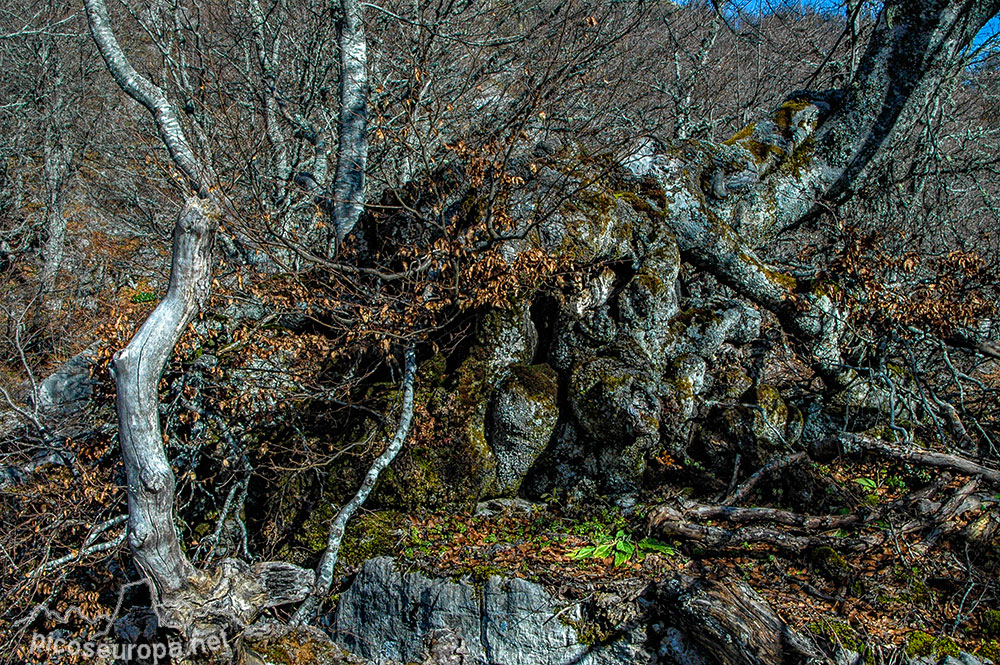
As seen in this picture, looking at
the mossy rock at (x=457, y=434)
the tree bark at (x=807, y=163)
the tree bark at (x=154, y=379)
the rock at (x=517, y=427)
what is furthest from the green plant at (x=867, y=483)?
the tree bark at (x=154, y=379)

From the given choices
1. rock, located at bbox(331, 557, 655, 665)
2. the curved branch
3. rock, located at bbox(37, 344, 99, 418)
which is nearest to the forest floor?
rock, located at bbox(331, 557, 655, 665)

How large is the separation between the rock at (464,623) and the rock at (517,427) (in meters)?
1.37

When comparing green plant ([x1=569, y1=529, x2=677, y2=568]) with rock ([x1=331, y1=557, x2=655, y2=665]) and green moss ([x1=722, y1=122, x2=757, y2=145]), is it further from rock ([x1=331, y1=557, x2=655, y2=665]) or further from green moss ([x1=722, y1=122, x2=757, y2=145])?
green moss ([x1=722, y1=122, x2=757, y2=145])

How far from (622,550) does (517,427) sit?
1612mm

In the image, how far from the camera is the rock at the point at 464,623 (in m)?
4.84

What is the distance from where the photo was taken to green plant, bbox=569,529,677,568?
5.43 meters

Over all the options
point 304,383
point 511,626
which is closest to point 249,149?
point 304,383

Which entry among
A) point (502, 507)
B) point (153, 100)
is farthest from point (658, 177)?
point (153, 100)

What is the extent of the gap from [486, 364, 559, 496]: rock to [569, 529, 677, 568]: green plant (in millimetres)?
1163

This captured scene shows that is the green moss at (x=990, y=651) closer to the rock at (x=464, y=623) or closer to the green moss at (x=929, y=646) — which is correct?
the green moss at (x=929, y=646)

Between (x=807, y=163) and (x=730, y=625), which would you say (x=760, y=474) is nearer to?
(x=730, y=625)

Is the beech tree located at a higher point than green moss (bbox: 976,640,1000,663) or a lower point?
higher

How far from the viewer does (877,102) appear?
7.46 metres

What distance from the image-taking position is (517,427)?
643cm
